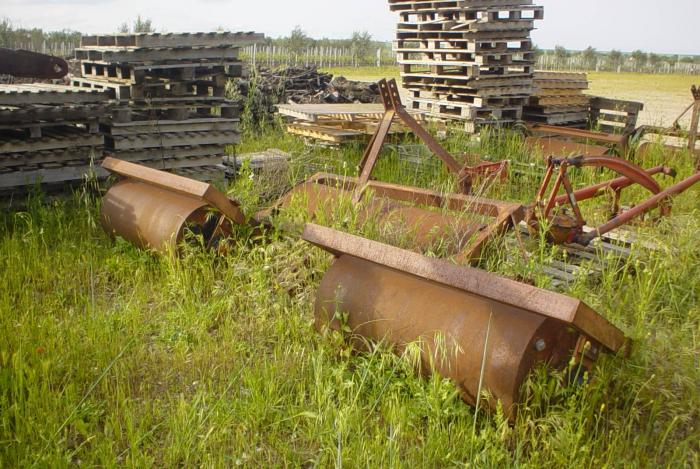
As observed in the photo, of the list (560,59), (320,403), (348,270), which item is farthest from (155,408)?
(560,59)

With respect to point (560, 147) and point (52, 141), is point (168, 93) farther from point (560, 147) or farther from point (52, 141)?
point (560, 147)

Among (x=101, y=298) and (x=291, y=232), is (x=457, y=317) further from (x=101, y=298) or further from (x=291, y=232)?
(x=101, y=298)

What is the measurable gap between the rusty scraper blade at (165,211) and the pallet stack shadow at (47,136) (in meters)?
0.89

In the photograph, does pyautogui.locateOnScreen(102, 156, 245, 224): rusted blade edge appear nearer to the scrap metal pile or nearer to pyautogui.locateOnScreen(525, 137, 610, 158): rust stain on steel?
the scrap metal pile

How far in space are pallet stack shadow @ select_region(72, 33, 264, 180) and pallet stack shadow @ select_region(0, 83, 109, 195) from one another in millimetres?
267

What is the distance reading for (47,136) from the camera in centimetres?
625

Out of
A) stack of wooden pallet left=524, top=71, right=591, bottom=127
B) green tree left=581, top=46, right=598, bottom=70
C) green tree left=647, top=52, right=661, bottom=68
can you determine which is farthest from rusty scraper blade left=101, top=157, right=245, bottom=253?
green tree left=647, top=52, right=661, bottom=68

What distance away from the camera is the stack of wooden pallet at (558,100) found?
33.8ft

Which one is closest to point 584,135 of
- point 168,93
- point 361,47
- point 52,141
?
point 168,93

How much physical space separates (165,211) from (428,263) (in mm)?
2412

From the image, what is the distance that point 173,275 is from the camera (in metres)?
4.33

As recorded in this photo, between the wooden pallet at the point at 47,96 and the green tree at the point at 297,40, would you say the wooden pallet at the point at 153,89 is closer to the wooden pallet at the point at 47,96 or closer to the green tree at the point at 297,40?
the wooden pallet at the point at 47,96

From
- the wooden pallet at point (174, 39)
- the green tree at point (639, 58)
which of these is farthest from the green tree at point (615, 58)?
the wooden pallet at point (174, 39)

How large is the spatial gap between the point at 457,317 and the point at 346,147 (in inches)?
229
